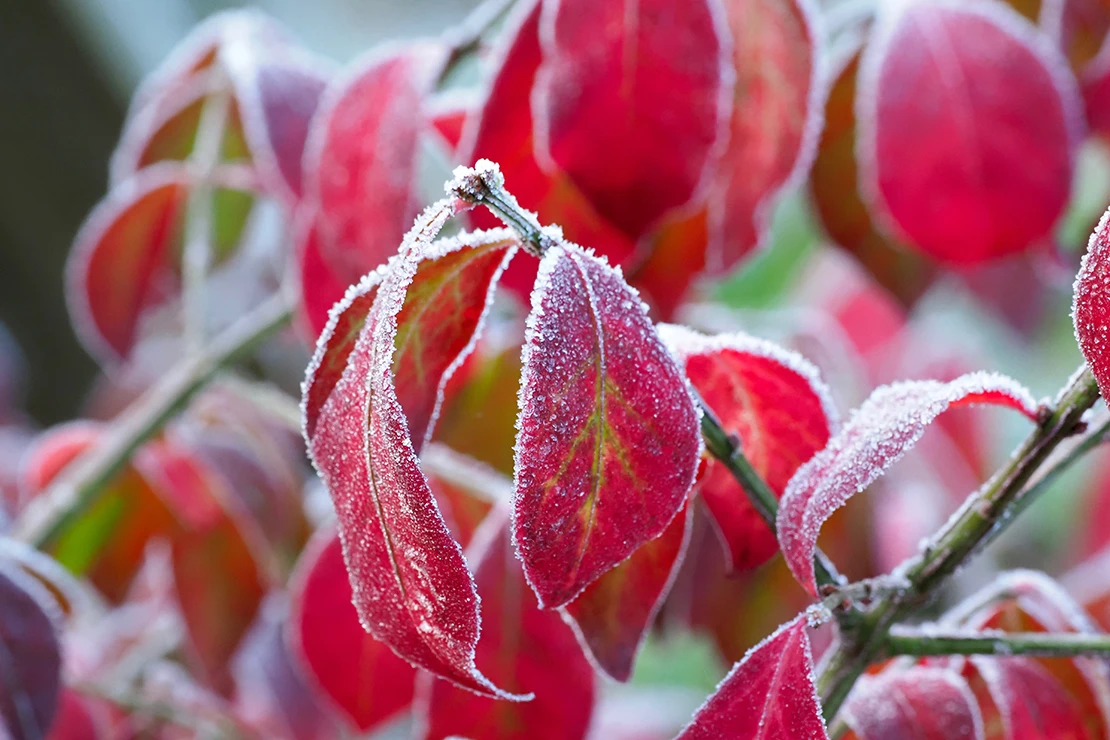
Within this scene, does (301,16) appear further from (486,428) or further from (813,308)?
(486,428)

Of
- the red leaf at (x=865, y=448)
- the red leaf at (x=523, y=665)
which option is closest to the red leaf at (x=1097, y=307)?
the red leaf at (x=865, y=448)

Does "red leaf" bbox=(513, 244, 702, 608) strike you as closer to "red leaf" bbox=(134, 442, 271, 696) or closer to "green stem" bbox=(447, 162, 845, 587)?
"green stem" bbox=(447, 162, 845, 587)

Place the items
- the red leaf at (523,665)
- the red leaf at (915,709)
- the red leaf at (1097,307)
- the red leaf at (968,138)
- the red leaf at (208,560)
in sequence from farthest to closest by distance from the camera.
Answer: the red leaf at (208,560) < the red leaf at (968,138) < the red leaf at (523,665) < the red leaf at (915,709) < the red leaf at (1097,307)

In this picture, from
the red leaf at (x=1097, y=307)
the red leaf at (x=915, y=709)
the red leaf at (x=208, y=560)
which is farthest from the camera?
the red leaf at (x=208, y=560)

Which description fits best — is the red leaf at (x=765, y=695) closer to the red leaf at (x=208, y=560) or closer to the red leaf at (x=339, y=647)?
the red leaf at (x=339, y=647)

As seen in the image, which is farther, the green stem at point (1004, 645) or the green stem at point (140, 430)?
the green stem at point (140, 430)
